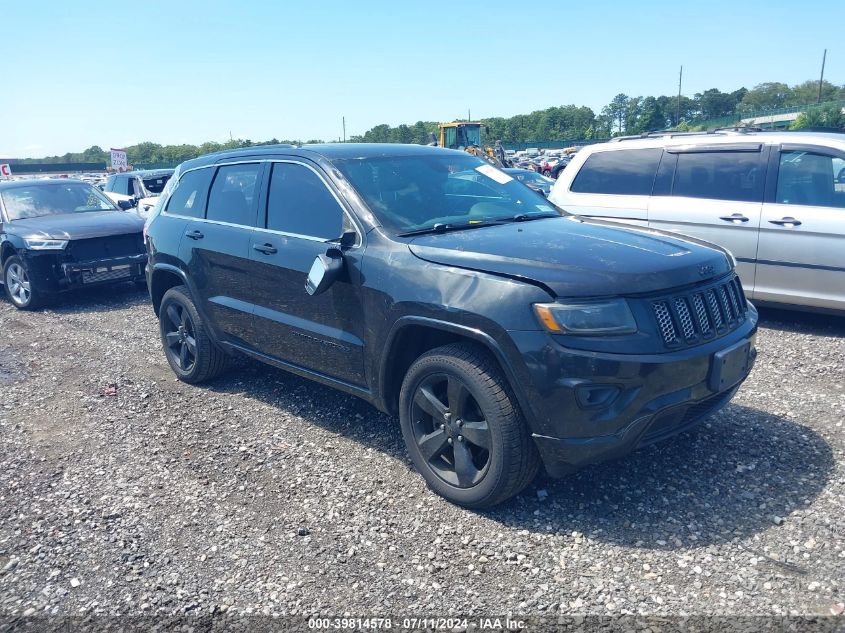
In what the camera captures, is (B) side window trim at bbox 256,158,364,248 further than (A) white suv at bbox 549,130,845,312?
No

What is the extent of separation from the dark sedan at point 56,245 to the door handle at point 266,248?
5.71 m

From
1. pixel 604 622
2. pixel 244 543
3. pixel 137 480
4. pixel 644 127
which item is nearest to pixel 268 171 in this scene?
pixel 137 480

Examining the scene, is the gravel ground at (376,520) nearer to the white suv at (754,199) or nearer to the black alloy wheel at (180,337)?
the black alloy wheel at (180,337)

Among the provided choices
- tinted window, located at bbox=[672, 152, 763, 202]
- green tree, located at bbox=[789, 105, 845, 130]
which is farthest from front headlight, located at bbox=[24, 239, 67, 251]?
green tree, located at bbox=[789, 105, 845, 130]

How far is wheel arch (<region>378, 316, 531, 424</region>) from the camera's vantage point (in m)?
3.23

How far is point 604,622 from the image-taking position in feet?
9.00

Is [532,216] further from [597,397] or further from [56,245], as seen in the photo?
[56,245]

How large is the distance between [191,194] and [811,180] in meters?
5.54

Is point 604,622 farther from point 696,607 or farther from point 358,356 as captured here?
point 358,356

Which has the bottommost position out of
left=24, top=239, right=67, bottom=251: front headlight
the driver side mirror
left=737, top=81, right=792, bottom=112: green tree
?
left=24, top=239, right=67, bottom=251: front headlight

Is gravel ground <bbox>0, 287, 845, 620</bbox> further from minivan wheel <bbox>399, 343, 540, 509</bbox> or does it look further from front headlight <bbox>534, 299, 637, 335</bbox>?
front headlight <bbox>534, 299, 637, 335</bbox>

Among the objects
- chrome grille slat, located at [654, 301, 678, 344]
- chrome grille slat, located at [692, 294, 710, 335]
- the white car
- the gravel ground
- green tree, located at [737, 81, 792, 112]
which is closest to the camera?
the gravel ground

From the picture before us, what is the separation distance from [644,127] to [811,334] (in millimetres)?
83418

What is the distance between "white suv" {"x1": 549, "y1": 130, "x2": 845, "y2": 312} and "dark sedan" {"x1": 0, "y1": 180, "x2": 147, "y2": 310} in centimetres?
633
